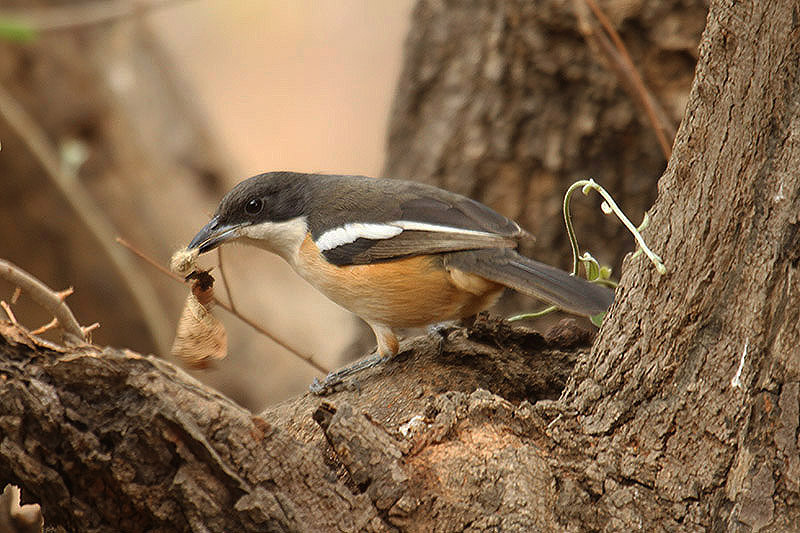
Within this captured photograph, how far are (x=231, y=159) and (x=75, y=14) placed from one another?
1630 millimetres

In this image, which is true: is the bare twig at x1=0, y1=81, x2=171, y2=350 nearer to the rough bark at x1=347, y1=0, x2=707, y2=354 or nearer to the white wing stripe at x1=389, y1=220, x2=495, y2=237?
the rough bark at x1=347, y1=0, x2=707, y2=354

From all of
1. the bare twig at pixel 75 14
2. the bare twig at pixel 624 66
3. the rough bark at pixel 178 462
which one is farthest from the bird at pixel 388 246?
the bare twig at pixel 75 14

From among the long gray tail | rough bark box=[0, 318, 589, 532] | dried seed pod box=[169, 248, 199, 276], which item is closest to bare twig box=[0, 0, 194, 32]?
dried seed pod box=[169, 248, 199, 276]

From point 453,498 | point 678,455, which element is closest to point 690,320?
point 678,455

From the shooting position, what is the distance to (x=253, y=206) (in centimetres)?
409

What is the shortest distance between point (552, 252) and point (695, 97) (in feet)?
9.48

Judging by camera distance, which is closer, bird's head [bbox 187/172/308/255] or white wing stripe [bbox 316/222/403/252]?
white wing stripe [bbox 316/222/403/252]

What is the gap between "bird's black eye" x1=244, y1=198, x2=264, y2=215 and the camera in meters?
4.07

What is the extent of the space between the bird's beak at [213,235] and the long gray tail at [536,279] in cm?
102

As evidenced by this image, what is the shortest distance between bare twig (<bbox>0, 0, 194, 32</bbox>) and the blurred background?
0.02 m

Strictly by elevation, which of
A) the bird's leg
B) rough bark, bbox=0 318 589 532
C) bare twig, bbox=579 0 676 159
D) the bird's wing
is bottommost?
the bird's leg

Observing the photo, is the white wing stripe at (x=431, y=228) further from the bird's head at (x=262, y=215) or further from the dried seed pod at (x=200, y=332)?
the dried seed pod at (x=200, y=332)

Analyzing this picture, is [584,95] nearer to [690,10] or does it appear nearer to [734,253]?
[690,10]

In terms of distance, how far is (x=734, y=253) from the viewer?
2383 millimetres
